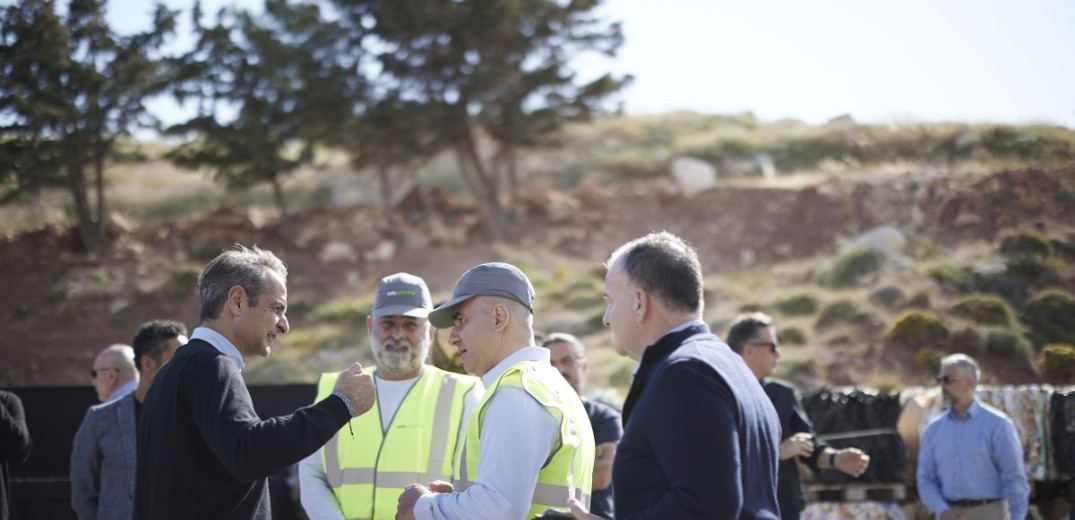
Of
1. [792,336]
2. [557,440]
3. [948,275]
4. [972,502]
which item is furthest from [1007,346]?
[557,440]

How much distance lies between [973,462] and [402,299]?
485 cm

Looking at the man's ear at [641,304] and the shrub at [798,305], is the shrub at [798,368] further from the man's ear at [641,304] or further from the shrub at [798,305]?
the man's ear at [641,304]

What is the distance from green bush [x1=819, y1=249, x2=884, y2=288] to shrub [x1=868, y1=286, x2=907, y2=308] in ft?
4.32

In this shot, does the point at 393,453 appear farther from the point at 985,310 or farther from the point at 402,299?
the point at 985,310

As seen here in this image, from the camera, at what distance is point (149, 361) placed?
6.17 meters

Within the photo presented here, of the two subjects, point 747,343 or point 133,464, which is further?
point 747,343

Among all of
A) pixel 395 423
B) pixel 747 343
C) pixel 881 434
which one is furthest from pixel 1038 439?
pixel 395 423

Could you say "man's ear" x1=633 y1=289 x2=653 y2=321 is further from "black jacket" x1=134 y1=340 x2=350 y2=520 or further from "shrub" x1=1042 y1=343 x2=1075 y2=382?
"shrub" x1=1042 y1=343 x2=1075 y2=382

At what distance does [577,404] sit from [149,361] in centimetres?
331

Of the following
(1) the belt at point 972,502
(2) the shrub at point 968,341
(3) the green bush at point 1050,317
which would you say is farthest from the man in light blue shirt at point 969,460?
(3) the green bush at point 1050,317

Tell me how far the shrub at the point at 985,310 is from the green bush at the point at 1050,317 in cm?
40

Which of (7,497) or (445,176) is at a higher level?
(445,176)

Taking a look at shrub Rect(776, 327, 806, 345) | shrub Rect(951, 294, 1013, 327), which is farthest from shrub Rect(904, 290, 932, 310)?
shrub Rect(776, 327, 806, 345)

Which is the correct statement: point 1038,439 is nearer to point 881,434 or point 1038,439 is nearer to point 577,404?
point 881,434
